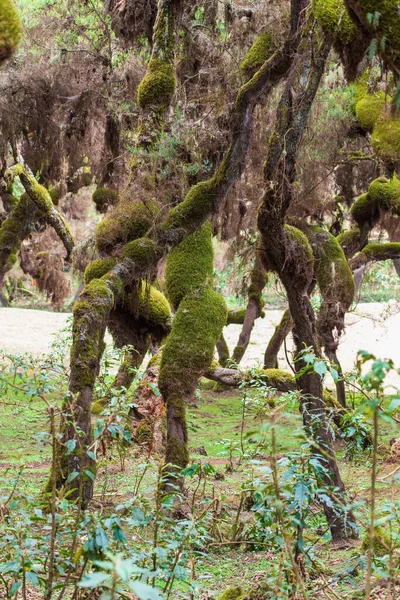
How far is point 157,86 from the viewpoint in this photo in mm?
7867

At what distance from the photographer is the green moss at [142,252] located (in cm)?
765

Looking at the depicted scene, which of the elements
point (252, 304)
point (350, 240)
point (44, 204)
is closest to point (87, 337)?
point (44, 204)

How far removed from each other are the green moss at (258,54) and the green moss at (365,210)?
6409 mm

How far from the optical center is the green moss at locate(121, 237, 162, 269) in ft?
25.1

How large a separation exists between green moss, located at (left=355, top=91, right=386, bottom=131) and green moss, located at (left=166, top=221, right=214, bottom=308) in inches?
195

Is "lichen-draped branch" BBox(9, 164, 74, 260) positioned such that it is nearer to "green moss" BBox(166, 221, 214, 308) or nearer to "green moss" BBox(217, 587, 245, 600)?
"green moss" BBox(166, 221, 214, 308)

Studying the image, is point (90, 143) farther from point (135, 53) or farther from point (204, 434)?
point (204, 434)

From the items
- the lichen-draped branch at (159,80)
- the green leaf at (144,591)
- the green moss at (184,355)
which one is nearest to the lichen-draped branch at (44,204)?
the green moss at (184,355)

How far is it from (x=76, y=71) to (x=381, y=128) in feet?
18.4

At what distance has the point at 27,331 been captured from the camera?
91.8ft

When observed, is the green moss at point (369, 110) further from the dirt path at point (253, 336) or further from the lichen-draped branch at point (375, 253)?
the dirt path at point (253, 336)

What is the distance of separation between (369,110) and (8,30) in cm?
1125

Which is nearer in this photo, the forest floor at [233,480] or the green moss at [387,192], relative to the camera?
the forest floor at [233,480]

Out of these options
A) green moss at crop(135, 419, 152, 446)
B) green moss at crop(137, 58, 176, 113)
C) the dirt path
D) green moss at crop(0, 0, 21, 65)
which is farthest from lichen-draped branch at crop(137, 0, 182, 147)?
the dirt path
